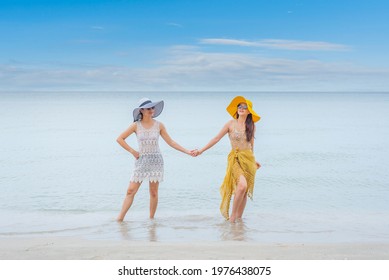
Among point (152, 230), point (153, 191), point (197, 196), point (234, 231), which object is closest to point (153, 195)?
point (153, 191)

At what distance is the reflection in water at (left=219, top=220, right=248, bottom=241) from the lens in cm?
766

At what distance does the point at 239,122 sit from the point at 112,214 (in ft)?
9.81

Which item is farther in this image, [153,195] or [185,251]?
[153,195]

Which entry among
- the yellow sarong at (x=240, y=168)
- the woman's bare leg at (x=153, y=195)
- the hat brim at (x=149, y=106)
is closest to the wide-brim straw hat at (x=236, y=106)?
the yellow sarong at (x=240, y=168)

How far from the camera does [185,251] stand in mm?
6062

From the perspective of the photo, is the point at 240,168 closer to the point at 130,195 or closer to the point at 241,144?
the point at 241,144

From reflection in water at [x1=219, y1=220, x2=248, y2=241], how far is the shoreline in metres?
1.11

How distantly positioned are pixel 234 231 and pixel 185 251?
2.10 meters

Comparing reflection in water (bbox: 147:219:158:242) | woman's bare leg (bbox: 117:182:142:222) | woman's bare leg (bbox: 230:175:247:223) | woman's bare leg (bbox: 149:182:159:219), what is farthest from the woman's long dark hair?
reflection in water (bbox: 147:219:158:242)

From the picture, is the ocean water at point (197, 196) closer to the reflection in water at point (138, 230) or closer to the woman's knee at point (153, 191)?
the reflection in water at point (138, 230)

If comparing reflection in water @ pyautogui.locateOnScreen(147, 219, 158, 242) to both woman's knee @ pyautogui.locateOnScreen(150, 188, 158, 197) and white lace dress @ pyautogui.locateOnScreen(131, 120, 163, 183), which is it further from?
white lace dress @ pyautogui.locateOnScreen(131, 120, 163, 183)

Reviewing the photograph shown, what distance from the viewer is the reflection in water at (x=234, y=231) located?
7.66 m

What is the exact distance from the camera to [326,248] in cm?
628
